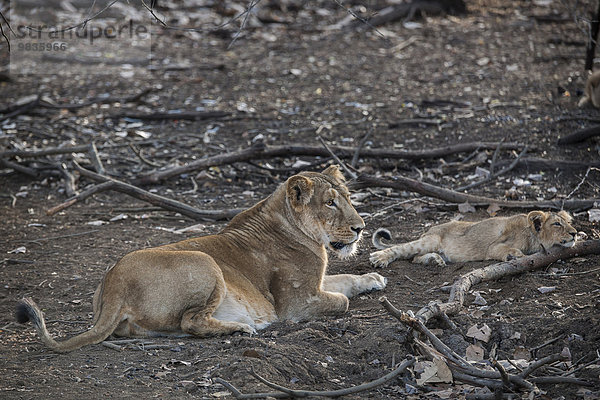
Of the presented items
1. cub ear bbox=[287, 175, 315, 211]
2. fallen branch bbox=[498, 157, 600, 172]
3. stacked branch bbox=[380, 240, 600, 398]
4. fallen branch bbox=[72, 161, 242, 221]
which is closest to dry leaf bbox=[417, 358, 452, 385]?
stacked branch bbox=[380, 240, 600, 398]

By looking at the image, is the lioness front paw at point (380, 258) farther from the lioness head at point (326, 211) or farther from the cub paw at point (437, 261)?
the lioness head at point (326, 211)

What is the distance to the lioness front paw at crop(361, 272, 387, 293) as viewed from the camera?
623cm

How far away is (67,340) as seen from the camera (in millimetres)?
4867

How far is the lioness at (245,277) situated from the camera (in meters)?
5.07

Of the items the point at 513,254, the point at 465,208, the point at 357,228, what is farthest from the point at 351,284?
the point at 465,208

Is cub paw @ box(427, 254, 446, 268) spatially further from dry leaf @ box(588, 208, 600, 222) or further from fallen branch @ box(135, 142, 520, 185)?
fallen branch @ box(135, 142, 520, 185)

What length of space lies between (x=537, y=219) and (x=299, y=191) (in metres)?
2.12

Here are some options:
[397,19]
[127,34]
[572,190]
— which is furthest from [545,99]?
[127,34]

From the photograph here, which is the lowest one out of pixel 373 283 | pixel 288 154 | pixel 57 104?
pixel 57 104

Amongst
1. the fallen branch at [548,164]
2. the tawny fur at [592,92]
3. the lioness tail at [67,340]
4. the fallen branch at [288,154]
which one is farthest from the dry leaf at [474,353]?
the tawny fur at [592,92]

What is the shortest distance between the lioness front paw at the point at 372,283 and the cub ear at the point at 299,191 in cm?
88

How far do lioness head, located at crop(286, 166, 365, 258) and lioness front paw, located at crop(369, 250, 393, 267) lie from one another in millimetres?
822

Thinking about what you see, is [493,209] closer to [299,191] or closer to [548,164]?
[548,164]

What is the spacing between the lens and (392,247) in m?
6.88
